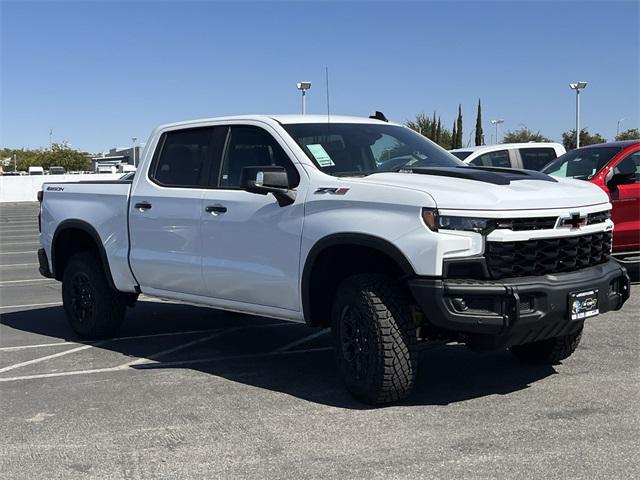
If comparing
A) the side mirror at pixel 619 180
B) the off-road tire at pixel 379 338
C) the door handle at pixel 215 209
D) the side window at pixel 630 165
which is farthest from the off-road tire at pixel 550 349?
the side window at pixel 630 165

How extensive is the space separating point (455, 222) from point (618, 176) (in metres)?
5.37

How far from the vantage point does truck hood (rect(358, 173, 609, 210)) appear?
4836 millimetres

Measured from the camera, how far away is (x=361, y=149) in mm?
6082

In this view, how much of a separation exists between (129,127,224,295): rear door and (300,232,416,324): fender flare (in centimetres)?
118

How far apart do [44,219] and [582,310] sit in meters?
5.49

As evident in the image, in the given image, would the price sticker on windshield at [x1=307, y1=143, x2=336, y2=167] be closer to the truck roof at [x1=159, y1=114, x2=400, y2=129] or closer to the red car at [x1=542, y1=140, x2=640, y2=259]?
the truck roof at [x1=159, y1=114, x2=400, y2=129]

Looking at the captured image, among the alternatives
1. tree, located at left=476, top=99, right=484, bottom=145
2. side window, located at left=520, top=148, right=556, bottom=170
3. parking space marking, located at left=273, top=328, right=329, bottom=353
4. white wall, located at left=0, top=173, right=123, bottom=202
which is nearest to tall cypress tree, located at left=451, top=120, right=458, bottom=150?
tree, located at left=476, top=99, right=484, bottom=145

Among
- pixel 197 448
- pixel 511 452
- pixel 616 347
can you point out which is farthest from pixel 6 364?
pixel 616 347

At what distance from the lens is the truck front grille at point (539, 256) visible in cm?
484

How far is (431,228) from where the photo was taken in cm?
485

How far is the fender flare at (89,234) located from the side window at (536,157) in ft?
28.7

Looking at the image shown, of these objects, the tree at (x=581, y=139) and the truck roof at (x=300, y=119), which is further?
the tree at (x=581, y=139)

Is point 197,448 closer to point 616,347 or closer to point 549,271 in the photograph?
point 549,271

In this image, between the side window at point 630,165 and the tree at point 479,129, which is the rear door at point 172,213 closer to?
the side window at point 630,165
